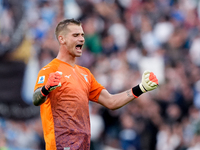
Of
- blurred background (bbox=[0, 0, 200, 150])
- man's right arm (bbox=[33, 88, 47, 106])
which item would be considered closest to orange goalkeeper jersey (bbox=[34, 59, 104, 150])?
man's right arm (bbox=[33, 88, 47, 106])

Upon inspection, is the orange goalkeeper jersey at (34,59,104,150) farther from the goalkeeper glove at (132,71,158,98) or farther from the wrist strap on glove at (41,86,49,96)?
the goalkeeper glove at (132,71,158,98)

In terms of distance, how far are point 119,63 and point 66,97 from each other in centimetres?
621

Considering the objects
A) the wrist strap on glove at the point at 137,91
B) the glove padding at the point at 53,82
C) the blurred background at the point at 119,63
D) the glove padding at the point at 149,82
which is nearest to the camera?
the glove padding at the point at 53,82

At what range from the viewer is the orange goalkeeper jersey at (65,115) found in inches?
187

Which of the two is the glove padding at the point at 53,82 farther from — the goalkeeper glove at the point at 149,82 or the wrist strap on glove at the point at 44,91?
the goalkeeper glove at the point at 149,82

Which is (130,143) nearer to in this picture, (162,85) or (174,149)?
(174,149)

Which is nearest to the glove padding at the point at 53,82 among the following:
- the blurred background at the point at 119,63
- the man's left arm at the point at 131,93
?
the man's left arm at the point at 131,93

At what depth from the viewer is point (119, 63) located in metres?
10.9

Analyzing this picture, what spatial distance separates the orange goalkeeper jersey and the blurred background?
4964 millimetres

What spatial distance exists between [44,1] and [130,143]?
556 centimetres

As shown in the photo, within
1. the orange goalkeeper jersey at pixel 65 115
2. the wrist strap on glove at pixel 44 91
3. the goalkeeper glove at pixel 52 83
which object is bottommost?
the orange goalkeeper jersey at pixel 65 115

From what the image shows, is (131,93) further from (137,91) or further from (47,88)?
(47,88)

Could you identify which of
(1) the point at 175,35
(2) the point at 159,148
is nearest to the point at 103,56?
(1) the point at 175,35

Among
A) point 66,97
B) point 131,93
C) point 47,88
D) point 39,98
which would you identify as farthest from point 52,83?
point 131,93
